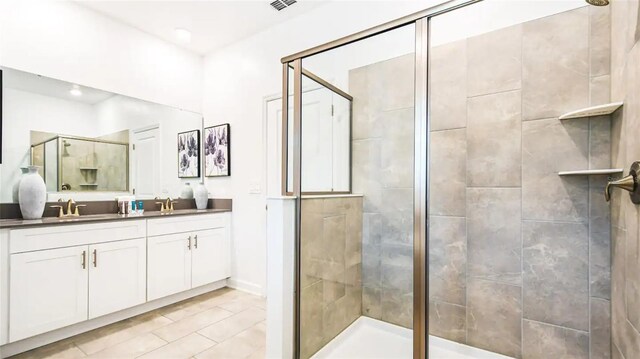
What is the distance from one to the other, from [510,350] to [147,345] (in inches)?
95.2

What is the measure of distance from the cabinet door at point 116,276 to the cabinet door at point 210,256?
0.50m

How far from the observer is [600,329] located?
1508mm

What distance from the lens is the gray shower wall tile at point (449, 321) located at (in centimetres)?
191

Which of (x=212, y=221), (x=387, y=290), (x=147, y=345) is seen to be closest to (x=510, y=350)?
(x=387, y=290)

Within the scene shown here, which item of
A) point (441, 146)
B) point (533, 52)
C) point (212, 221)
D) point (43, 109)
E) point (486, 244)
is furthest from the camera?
point (212, 221)

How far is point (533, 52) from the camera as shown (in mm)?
1709

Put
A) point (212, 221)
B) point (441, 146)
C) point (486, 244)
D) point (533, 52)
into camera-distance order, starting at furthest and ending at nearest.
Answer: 1. point (212, 221)
2. point (441, 146)
3. point (486, 244)
4. point (533, 52)

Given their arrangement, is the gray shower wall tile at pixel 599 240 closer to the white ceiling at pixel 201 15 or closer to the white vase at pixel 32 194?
the white ceiling at pixel 201 15

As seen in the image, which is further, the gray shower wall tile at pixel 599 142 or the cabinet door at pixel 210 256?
the cabinet door at pixel 210 256

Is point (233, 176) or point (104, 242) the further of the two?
point (233, 176)

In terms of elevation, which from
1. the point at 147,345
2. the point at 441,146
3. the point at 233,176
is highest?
the point at 441,146

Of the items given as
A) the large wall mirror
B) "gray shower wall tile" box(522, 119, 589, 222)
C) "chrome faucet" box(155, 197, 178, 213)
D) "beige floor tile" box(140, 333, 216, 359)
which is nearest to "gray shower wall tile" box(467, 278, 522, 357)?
"gray shower wall tile" box(522, 119, 589, 222)

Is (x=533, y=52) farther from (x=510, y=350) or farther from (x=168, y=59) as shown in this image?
(x=168, y=59)

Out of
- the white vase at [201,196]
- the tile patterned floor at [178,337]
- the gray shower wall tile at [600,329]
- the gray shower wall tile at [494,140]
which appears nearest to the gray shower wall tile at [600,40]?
the gray shower wall tile at [494,140]
